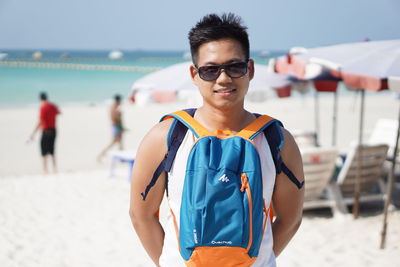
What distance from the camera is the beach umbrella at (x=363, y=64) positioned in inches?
165

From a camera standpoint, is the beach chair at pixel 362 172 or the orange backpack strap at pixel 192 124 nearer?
the orange backpack strap at pixel 192 124

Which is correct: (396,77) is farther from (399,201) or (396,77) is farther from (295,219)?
(399,201)

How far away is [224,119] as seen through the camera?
5.24ft

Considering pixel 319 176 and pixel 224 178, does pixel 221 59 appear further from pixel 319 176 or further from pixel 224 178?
pixel 319 176

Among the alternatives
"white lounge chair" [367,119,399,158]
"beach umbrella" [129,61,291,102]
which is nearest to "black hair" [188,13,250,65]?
"beach umbrella" [129,61,291,102]

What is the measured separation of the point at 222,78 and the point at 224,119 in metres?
0.15

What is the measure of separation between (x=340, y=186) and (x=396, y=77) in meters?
2.38

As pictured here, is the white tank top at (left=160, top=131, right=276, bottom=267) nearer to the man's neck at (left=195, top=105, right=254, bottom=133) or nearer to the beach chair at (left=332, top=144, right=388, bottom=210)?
the man's neck at (left=195, top=105, right=254, bottom=133)

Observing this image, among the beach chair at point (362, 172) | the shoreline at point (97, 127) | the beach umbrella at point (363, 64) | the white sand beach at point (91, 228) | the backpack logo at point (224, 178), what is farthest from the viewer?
the shoreline at point (97, 127)

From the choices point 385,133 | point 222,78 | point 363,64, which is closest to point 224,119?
point 222,78

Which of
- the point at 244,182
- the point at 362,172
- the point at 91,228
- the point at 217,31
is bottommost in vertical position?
the point at 91,228

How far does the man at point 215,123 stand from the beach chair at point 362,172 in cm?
438

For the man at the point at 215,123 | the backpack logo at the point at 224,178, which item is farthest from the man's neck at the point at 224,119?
the backpack logo at the point at 224,178

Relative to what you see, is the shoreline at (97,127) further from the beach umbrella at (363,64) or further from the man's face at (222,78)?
the man's face at (222,78)
